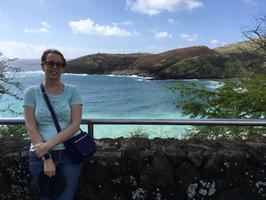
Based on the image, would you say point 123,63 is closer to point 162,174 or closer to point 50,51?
point 162,174

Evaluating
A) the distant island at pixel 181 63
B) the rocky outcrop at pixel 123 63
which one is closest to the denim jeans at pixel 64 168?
the distant island at pixel 181 63

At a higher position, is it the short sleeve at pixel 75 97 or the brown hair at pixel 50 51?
the brown hair at pixel 50 51

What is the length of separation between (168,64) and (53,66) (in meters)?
88.8

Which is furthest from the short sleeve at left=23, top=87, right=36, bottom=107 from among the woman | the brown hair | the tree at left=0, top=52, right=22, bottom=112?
the tree at left=0, top=52, right=22, bottom=112

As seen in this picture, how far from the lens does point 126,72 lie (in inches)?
4737

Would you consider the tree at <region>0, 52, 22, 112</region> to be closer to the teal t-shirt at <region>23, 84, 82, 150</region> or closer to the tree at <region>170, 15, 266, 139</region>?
the tree at <region>170, 15, 266, 139</region>

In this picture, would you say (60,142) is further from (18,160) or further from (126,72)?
(126,72)

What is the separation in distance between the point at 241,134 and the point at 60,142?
Answer: 2115 millimetres

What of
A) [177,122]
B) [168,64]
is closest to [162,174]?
[177,122]

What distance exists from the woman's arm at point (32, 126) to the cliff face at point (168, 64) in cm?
1532

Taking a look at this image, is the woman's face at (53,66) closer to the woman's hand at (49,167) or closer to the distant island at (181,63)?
the woman's hand at (49,167)

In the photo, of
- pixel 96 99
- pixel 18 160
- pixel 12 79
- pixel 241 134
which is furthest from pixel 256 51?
pixel 96 99

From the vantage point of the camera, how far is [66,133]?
2982 millimetres

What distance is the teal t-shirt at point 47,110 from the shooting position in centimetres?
301
